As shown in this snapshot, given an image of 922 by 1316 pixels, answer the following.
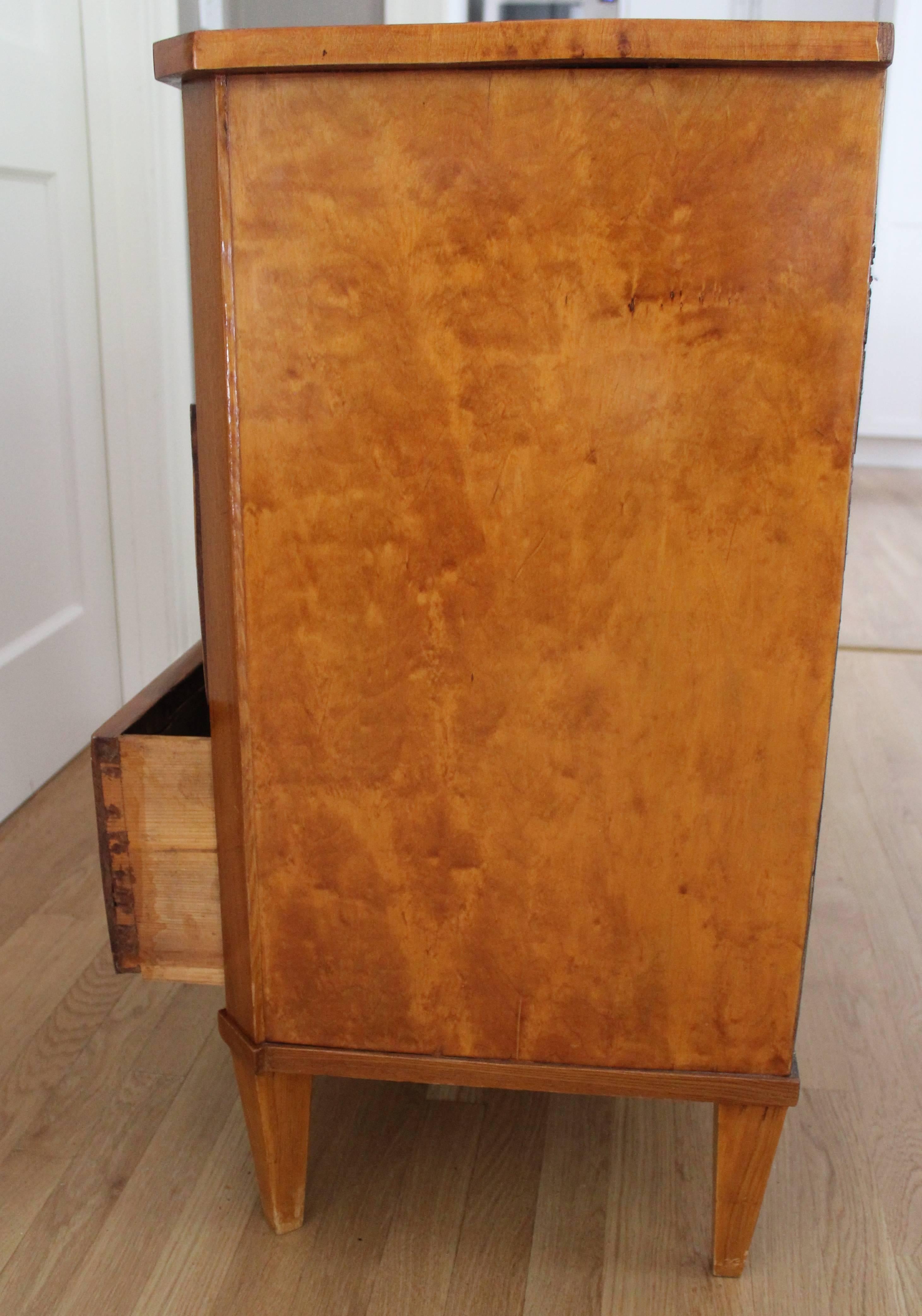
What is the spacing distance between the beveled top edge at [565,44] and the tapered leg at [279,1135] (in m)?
0.68

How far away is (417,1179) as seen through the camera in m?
1.04

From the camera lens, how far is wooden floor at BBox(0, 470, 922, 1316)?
0.92 metres

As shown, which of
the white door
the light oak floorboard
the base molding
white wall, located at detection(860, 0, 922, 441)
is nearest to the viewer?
the base molding

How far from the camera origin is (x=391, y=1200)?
1.01 m

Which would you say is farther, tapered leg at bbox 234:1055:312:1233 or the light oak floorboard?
the light oak floorboard

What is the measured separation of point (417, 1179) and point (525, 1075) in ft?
0.72

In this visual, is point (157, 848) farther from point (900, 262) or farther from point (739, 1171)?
A: point (900, 262)

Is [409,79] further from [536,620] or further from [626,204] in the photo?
[536,620]

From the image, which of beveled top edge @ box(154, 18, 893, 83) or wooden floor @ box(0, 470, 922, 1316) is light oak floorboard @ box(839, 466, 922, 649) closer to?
wooden floor @ box(0, 470, 922, 1316)

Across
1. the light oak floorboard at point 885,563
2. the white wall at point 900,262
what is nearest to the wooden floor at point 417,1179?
the light oak floorboard at point 885,563

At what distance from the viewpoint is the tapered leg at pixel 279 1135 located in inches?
36.5

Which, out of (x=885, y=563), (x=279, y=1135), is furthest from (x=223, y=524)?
(x=885, y=563)

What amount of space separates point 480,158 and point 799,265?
19 centimetres

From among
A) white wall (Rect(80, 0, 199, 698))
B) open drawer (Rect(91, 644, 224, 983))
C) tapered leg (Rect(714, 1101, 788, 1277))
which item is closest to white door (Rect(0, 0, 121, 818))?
white wall (Rect(80, 0, 199, 698))
